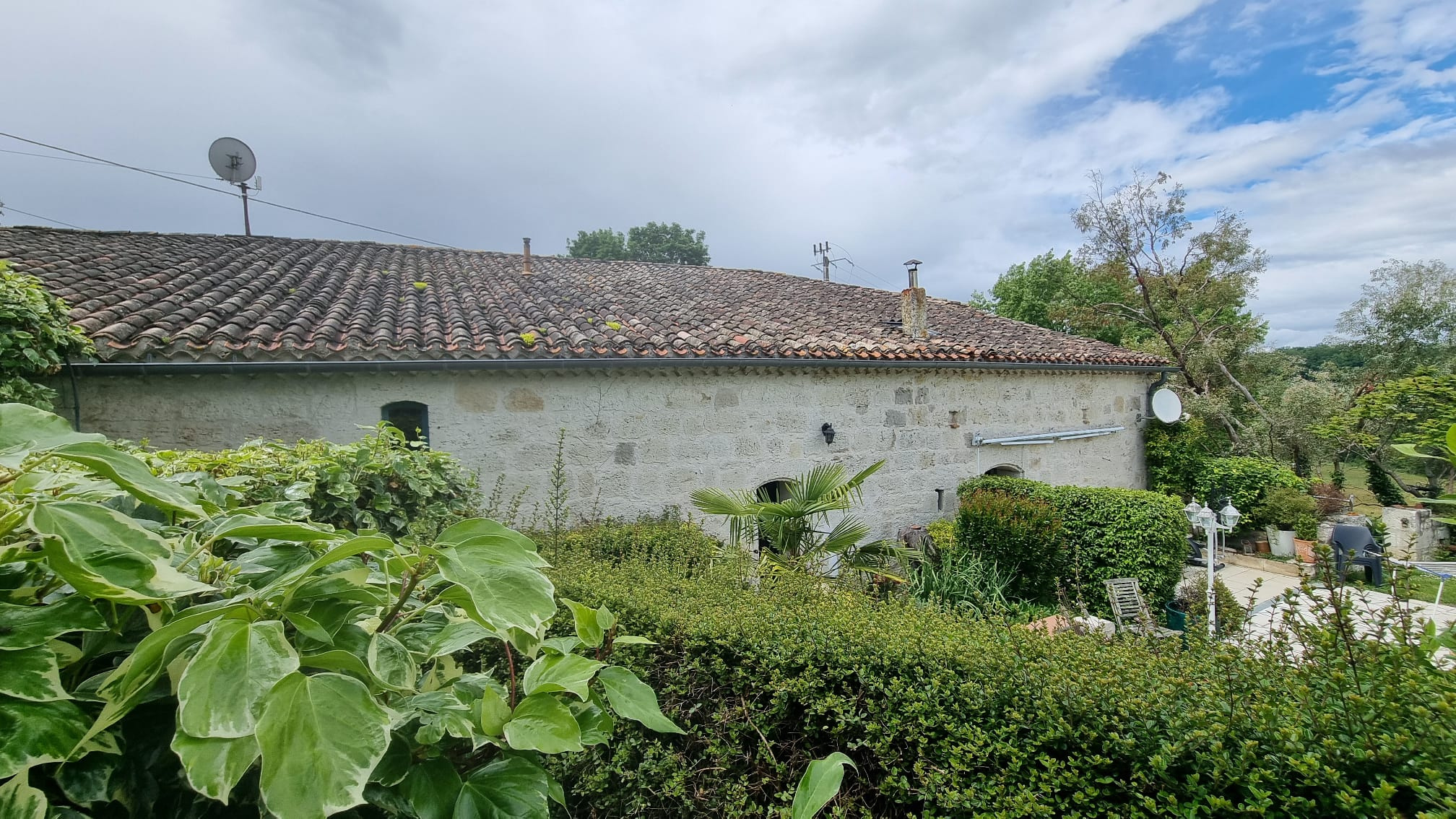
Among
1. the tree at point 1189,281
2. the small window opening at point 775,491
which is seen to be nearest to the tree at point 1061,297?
the tree at point 1189,281

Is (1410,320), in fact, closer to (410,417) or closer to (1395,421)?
(1395,421)

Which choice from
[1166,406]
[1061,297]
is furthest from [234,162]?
[1061,297]

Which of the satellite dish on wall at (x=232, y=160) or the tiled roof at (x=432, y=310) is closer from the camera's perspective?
the tiled roof at (x=432, y=310)

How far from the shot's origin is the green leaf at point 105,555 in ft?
1.86

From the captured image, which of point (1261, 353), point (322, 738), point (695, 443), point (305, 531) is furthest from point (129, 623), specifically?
point (1261, 353)

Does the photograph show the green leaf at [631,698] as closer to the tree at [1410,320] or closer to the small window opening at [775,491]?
the small window opening at [775,491]

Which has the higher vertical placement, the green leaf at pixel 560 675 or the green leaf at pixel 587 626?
the green leaf at pixel 587 626

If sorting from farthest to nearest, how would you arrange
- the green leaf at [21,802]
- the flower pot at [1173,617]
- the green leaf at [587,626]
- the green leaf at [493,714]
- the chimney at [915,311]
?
the chimney at [915,311], the flower pot at [1173,617], the green leaf at [587,626], the green leaf at [493,714], the green leaf at [21,802]

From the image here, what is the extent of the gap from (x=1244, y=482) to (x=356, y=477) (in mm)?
15461

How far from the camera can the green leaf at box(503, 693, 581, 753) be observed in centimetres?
74

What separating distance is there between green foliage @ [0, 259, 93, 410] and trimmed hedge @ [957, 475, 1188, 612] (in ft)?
31.2

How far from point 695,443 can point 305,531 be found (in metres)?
6.76

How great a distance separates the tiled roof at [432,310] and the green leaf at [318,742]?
593 centimetres

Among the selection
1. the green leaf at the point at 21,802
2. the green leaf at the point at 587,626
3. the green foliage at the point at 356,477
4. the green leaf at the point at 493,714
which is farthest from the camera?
the green foliage at the point at 356,477
